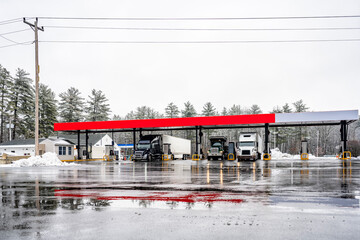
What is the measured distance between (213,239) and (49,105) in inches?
3185

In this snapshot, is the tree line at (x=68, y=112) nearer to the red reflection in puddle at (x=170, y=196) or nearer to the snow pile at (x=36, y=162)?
the snow pile at (x=36, y=162)

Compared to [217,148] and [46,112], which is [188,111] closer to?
[46,112]

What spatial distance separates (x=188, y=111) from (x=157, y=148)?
51696 mm

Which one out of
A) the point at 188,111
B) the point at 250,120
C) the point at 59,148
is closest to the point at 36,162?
the point at 59,148

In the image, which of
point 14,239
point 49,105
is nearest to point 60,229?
point 14,239

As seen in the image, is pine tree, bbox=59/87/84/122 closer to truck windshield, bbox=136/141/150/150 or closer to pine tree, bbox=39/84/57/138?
pine tree, bbox=39/84/57/138

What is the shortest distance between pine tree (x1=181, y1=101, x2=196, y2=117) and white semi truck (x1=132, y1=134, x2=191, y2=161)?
42.8m

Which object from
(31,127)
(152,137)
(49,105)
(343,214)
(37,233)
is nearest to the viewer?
(37,233)

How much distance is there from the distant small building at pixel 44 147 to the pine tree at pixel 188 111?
44890 millimetres

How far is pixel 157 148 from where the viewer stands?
4022 centimetres

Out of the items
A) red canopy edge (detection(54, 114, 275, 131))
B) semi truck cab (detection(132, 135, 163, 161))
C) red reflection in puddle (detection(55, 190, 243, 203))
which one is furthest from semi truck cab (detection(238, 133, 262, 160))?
red reflection in puddle (detection(55, 190, 243, 203))

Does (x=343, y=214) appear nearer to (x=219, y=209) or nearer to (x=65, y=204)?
(x=219, y=209)

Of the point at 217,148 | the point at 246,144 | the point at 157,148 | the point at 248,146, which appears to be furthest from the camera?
the point at 217,148

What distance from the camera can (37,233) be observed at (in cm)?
510
